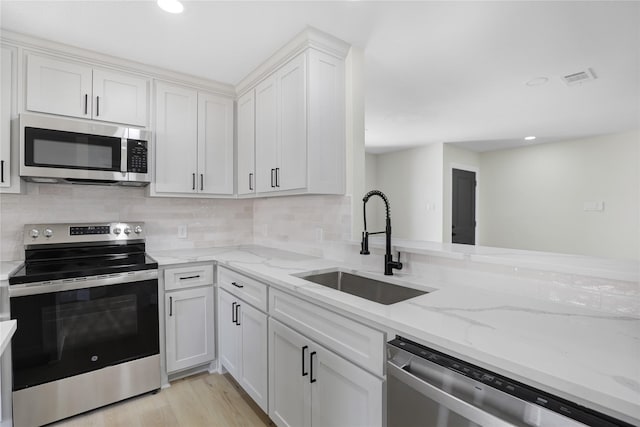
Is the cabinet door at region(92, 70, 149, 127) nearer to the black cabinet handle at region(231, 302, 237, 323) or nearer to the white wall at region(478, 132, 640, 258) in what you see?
the black cabinet handle at region(231, 302, 237, 323)

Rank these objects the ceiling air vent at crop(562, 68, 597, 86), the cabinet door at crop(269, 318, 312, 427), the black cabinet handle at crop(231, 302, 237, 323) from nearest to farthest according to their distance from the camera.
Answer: the cabinet door at crop(269, 318, 312, 427) → the black cabinet handle at crop(231, 302, 237, 323) → the ceiling air vent at crop(562, 68, 597, 86)

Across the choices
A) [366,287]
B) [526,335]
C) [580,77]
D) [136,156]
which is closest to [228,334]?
[366,287]

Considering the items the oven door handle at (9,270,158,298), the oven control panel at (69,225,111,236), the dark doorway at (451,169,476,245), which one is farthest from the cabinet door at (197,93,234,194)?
the dark doorway at (451,169,476,245)

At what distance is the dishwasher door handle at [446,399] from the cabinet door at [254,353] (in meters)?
0.92

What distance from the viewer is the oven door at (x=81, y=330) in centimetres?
167

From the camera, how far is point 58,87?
2.03 m

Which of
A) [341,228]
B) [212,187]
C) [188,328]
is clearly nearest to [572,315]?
[341,228]

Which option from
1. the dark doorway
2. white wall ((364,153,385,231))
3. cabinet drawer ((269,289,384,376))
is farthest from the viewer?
white wall ((364,153,385,231))

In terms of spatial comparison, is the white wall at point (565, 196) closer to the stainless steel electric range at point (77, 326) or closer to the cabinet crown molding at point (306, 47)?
the cabinet crown molding at point (306, 47)

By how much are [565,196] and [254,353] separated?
5.60 meters

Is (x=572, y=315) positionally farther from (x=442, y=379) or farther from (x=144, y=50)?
(x=144, y=50)

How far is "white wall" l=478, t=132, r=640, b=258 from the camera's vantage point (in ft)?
14.9

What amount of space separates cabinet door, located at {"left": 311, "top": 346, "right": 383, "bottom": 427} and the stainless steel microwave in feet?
5.95

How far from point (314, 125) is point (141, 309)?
1.60m
